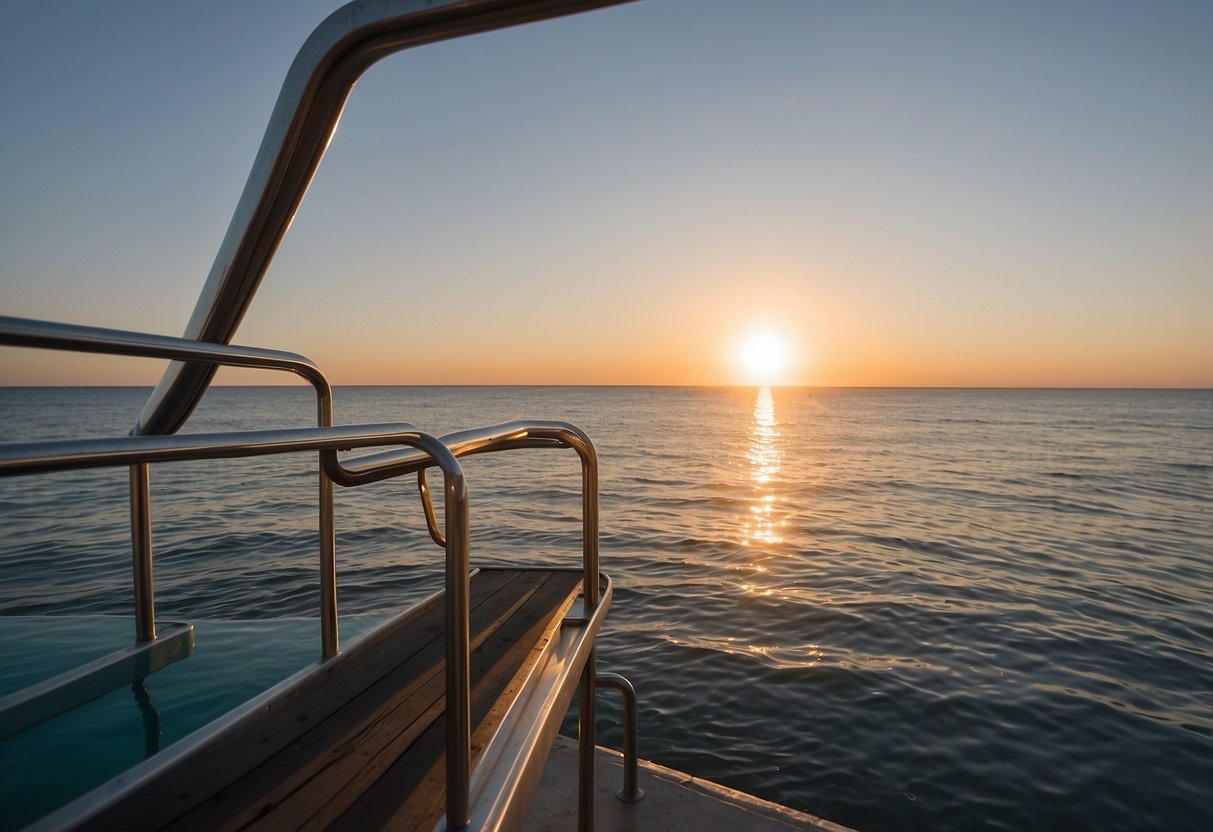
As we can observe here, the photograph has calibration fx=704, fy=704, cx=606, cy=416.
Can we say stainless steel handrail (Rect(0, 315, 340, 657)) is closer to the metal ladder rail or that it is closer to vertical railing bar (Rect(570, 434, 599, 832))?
the metal ladder rail

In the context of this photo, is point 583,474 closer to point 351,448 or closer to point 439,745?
point 439,745

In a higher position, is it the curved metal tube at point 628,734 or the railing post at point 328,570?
the railing post at point 328,570

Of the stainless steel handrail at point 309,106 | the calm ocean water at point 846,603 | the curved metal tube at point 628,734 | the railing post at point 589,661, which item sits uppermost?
the stainless steel handrail at point 309,106

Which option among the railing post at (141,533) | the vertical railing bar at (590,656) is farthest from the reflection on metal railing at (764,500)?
the railing post at (141,533)

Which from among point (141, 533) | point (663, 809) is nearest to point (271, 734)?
point (141, 533)

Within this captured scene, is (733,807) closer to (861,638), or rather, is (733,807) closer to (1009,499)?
(861,638)

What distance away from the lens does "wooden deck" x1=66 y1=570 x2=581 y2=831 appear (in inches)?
53.9

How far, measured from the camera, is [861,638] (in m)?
6.91

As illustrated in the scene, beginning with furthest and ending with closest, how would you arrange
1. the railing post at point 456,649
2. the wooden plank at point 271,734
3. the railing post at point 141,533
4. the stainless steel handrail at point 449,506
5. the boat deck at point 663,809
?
the boat deck at point 663,809, the railing post at point 141,533, the wooden plank at point 271,734, the railing post at point 456,649, the stainless steel handrail at point 449,506

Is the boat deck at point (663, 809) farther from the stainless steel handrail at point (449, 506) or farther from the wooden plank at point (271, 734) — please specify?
the stainless steel handrail at point (449, 506)

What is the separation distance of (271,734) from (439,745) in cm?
47

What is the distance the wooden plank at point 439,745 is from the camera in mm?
1329

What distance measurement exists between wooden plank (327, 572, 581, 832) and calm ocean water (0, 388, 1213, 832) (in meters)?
2.90

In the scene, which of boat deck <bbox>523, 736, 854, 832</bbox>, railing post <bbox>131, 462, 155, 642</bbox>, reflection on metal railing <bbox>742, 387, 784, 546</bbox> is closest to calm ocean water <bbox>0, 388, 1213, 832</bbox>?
reflection on metal railing <bbox>742, 387, 784, 546</bbox>
